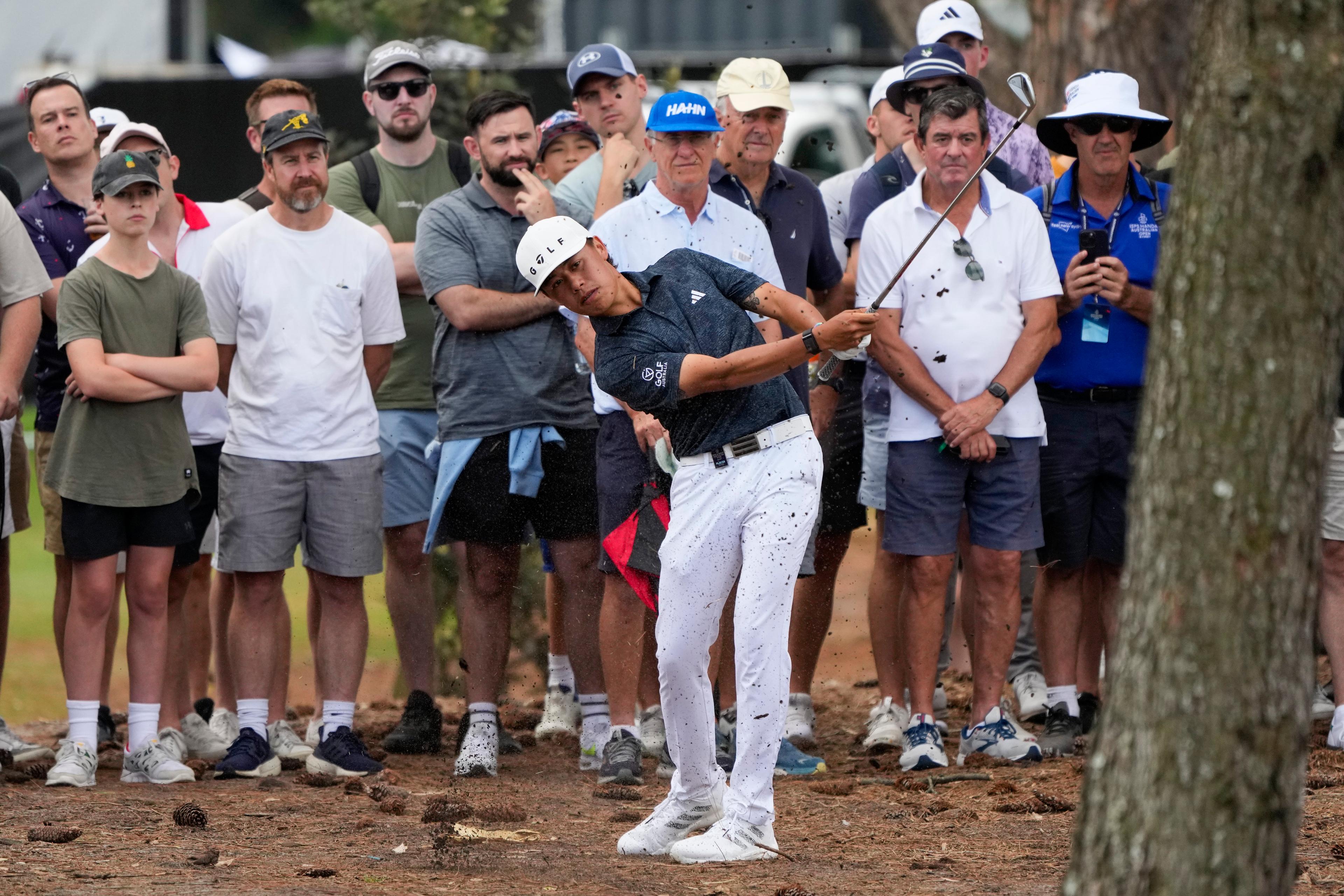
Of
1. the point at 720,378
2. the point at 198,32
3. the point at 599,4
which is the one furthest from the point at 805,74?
the point at 720,378

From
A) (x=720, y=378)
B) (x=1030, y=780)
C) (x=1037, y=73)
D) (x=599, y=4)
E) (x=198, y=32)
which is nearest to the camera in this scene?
(x=720, y=378)

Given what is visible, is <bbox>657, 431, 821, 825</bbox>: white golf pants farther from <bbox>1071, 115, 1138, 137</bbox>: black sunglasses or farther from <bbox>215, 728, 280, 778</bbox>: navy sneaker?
<bbox>1071, 115, 1138, 137</bbox>: black sunglasses

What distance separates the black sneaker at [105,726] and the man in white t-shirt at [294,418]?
1.02m

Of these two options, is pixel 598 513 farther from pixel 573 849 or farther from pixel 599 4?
pixel 599 4

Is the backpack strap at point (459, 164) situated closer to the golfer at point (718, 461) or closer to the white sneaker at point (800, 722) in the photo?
the golfer at point (718, 461)

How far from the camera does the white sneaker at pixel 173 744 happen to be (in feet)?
22.0

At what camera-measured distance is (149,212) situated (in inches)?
259

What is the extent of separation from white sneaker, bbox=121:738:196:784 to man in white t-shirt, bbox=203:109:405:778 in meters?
0.17

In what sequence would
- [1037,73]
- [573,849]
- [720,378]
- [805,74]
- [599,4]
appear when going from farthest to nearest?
[599,4]
[805,74]
[1037,73]
[573,849]
[720,378]

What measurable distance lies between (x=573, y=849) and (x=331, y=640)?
194 cm

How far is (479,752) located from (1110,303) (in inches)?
121

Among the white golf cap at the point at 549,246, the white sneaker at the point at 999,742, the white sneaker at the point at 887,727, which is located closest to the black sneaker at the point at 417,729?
the white sneaker at the point at 887,727

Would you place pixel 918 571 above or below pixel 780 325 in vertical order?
below

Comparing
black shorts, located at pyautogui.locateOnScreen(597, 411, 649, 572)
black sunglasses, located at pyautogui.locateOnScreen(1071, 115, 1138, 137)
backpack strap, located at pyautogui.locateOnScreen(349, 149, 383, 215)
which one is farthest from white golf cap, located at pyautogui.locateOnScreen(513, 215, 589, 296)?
backpack strap, located at pyautogui.locateOnScreen(349, 149, 383, 215)
